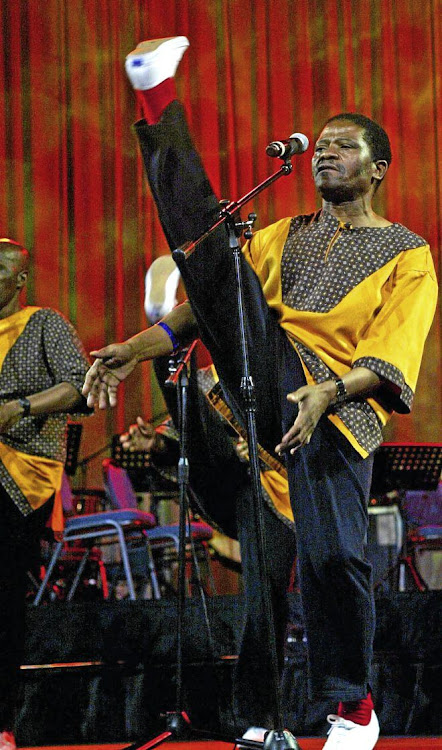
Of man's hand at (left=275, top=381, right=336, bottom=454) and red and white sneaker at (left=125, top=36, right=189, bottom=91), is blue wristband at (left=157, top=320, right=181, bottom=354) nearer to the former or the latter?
man's hand at (left=275, top=381, right=336, bottom=454)

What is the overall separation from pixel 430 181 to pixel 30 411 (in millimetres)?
5223

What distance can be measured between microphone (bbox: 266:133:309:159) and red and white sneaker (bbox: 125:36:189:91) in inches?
13.2

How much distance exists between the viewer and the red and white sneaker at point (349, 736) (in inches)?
77.5

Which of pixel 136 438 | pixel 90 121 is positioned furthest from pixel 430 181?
pixel 136 438

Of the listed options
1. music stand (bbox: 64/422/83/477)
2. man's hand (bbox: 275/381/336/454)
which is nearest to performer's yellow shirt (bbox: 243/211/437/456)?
man's hand (bbox: 275/381/336/454)

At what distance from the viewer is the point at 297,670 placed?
3379mm

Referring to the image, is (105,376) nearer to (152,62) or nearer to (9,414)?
(152,62)

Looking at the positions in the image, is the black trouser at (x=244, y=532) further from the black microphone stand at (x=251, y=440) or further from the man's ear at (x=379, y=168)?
the man's ear at (x=379, y=168)

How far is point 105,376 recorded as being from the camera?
199 centimetres

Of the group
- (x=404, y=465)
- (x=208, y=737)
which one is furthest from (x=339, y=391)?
(x=404, y=465)

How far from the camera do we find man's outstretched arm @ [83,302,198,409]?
1.98 meters

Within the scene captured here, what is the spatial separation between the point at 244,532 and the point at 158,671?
115 cm

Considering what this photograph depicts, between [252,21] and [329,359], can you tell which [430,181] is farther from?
[329,359]

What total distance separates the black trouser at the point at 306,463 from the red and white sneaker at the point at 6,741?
1090 mm
